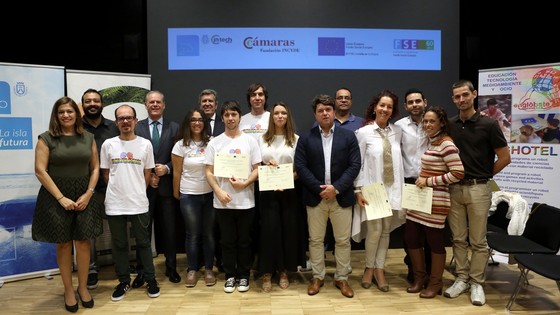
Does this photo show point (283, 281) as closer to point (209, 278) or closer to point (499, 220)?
point (209, 278)

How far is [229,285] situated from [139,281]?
88 centimetres

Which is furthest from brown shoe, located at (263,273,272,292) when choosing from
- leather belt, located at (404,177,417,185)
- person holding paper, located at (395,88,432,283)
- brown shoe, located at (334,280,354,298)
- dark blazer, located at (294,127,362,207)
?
leather belt, located at (404,177,417,185)

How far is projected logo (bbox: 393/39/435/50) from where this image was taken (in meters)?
4.46

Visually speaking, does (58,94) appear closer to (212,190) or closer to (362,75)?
(212,190)

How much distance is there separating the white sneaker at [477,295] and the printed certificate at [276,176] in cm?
178

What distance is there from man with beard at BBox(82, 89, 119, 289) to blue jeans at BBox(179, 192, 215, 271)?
0.74 metres

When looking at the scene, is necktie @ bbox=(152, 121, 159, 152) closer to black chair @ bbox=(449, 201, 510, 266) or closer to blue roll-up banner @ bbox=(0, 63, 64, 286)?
blue roll-up banner @ bbox=(0, 63, 64, 286)

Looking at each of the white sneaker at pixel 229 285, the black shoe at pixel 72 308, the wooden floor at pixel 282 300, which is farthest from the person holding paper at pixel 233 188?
the black shoe at pixel 72 308

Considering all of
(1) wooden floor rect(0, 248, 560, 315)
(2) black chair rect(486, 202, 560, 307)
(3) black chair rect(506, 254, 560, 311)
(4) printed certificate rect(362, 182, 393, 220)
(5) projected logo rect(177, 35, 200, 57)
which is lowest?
(1) wooden floor rect(0, 248, 560, 315)

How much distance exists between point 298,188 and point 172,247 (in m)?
1.35

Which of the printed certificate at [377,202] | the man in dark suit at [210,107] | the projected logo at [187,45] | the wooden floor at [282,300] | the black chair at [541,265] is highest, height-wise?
the projected logo at [187,45]

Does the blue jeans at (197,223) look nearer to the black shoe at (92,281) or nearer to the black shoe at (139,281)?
the black shoe at (139,281)

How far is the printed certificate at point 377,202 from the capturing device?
3.08 m

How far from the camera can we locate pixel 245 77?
4371mm
